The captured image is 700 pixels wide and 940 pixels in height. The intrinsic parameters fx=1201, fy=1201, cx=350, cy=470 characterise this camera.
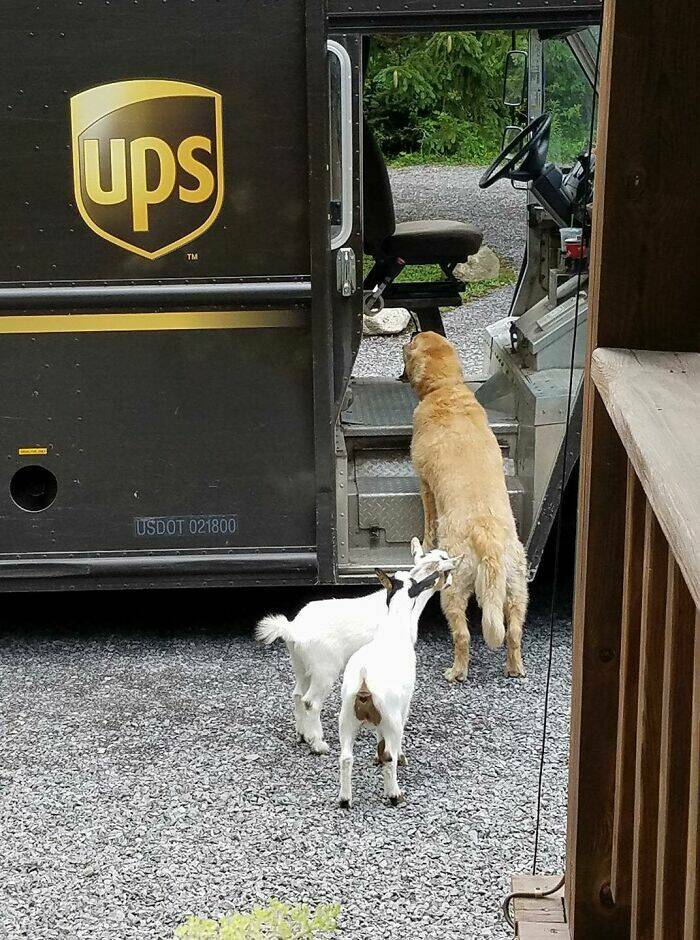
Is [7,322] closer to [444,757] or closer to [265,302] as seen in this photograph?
[265,302]

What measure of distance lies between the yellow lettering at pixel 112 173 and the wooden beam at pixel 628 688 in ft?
9.97

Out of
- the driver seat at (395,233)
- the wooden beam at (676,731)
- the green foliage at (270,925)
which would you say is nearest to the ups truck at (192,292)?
the driver seat at (395,233)

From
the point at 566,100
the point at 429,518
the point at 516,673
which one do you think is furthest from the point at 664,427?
the point at 566,100

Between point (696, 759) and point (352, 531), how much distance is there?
3.70 metres

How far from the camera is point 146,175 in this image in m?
4.23

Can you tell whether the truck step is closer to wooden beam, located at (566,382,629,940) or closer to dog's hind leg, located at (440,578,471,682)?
dog's hind leg, located at (440,578,471,682)

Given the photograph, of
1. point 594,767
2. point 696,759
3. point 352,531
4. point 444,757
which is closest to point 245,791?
point 444,757

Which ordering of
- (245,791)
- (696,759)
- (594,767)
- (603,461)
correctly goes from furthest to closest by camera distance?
1. (245,791)
2. (594,767)
3. (603,461)
4. (696,759)

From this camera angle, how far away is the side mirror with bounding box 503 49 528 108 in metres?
5.64

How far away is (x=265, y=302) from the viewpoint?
14.3 ft

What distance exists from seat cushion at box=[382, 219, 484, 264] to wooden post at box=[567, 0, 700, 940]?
4152 mm

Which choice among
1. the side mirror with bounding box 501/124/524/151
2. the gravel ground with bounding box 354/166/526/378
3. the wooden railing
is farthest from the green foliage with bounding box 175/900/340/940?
the gravel ground with bounding box 354/166/526/378

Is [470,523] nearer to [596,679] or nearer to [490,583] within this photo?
[490,583]

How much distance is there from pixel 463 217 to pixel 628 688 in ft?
37.7
